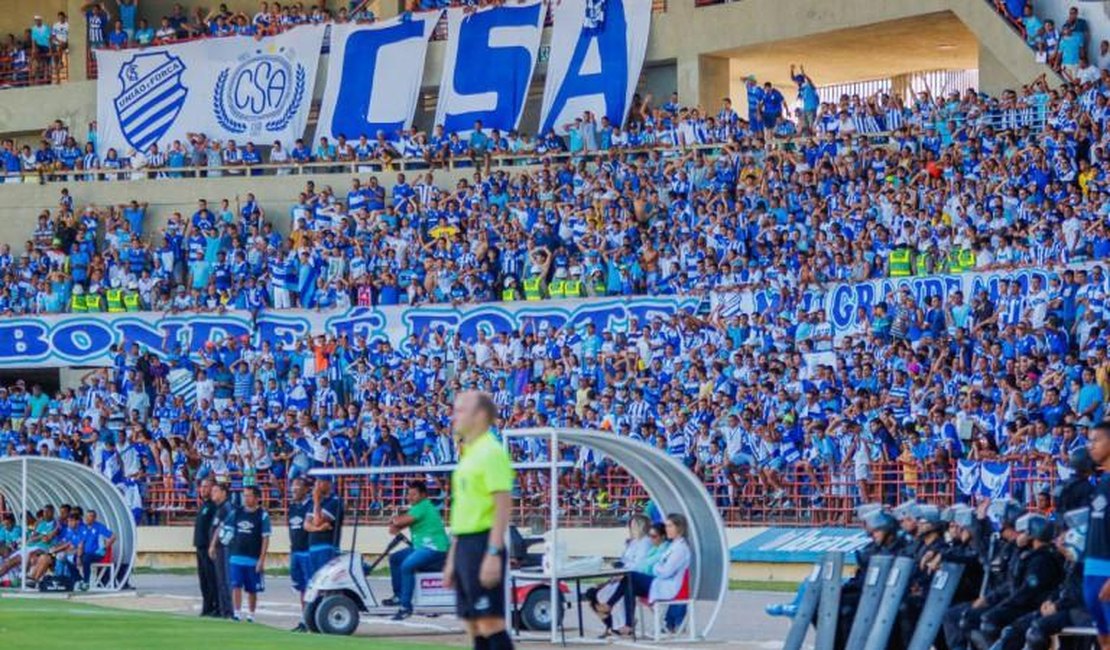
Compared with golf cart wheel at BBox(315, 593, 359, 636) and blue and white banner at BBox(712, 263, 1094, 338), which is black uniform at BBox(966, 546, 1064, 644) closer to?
golf cart wheel at BBox(315, 593, 359, 636)

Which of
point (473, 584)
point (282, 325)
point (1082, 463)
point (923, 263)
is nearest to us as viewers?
point (473, 584)

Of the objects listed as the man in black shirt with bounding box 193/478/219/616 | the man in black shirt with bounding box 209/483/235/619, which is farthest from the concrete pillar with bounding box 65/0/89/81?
the man in black shirt with bounding box 209/483/235/619

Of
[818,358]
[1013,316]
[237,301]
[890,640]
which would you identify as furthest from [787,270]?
[890,640]

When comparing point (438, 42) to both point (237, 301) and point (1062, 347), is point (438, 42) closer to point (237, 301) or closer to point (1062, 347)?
point (237, 301)

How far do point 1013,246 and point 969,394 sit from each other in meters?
3.38

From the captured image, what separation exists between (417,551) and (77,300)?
77.8 feet

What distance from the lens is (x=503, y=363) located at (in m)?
36.1

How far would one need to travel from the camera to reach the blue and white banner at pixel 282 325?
36938 millimetres

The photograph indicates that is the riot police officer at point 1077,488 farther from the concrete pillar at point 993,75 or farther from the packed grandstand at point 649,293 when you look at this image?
the concrete pillar at point 993,75

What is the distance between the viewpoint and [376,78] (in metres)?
46.0

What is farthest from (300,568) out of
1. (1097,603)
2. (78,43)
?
(78,43)

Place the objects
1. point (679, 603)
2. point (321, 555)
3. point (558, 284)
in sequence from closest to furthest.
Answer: point (679, 603), point (321, 555), point (558, 284)

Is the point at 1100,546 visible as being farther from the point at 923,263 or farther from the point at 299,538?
the point at 923,263

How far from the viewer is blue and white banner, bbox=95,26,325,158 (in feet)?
155
